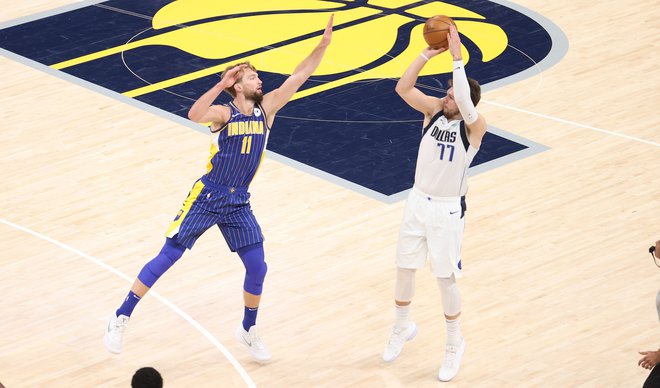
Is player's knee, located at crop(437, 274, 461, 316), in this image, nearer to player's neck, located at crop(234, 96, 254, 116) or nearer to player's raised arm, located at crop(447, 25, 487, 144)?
player's raised arm, located at crop(447, 25, 487, 144)

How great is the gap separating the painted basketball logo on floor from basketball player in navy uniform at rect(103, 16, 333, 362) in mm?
3054

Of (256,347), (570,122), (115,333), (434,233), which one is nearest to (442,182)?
(434,233)

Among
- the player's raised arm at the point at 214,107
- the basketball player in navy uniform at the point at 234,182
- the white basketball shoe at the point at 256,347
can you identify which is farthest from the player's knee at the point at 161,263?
the player's raised arm at the point at 214,107

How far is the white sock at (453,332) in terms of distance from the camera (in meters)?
8.36

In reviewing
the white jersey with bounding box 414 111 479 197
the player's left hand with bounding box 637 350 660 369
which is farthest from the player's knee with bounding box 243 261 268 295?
the player's left hand with bounding box 637 350 660 369

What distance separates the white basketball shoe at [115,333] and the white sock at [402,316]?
5.97ft

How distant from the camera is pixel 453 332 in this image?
8.37 meters

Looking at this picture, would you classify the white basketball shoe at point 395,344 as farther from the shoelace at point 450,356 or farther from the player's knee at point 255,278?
the player's knee at point 255,278

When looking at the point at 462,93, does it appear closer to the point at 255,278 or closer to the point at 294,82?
the point at 294,82

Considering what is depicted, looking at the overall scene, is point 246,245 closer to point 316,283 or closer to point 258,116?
point 258,116

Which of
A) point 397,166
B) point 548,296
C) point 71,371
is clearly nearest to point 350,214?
point 397,166

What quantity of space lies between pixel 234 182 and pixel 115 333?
131cm

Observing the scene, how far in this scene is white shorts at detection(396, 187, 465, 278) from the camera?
8133mm

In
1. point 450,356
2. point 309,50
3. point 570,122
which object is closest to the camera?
A: point 450,356
